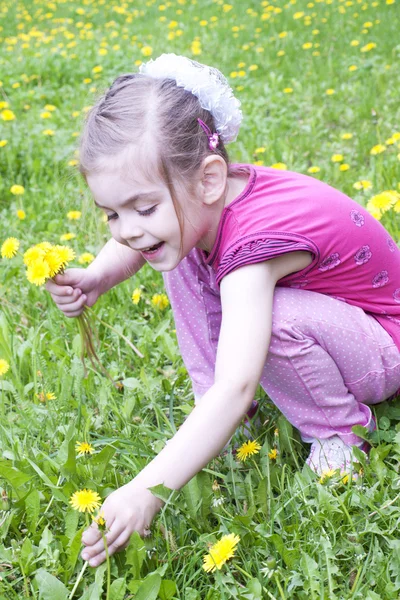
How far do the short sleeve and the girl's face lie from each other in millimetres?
90

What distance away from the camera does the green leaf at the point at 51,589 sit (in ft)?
4.11

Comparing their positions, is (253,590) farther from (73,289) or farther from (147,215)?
(73,289)

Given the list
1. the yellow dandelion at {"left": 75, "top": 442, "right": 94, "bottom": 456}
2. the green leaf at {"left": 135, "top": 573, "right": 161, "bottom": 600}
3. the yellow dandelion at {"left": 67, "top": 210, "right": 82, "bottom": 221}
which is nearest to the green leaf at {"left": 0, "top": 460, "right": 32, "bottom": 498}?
the yellow dandelion at {"left": 75, "top": 442, "right": 94, "bottom": 456}

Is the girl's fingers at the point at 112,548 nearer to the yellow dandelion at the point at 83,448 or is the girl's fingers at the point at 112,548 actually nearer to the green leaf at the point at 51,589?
the green leaf at the point at 51,589

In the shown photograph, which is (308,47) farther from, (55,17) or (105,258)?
(55,17)

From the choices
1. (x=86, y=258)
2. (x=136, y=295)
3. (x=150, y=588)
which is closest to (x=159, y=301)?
(x=136, y=295)

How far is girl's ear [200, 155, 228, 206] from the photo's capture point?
1.43 metres

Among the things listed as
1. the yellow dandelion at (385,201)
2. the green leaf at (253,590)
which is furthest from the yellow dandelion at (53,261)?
the yellow dandelion at (385,201)

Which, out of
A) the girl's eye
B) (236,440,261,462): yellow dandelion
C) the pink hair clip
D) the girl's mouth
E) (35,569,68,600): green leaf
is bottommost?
(236,440,261,462): yellow dandelion

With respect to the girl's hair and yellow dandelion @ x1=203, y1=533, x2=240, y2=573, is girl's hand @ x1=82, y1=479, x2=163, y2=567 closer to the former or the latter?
yellow dandelion @ x1=203, y1=533, x2=240, y2=573

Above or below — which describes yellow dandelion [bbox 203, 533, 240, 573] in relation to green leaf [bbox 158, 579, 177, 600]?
above

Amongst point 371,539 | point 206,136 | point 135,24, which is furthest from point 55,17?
point 371,539

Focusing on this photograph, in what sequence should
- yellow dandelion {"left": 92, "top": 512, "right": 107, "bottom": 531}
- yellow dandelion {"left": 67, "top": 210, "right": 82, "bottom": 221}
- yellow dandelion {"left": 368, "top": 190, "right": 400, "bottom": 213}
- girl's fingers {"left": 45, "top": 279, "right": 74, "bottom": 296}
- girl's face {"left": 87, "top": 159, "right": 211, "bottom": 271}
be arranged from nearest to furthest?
yellow dandelion {"left": 92, "top": 512, "right": 107, "bottom": 531} → girl's face {"left": 87, "top": 159, "right": 211, "bottom": 271} → girl's fingers {"left": 45, "top": 279, "right": 74, "bottom": 296} → yellow dandelion {"left": 368, "top": 190, "right": 400, "bottom": 213} → yellow dandelion {"left": 67, "top": 210, "right": 82, "bottom": 221}

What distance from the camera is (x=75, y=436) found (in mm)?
1662
